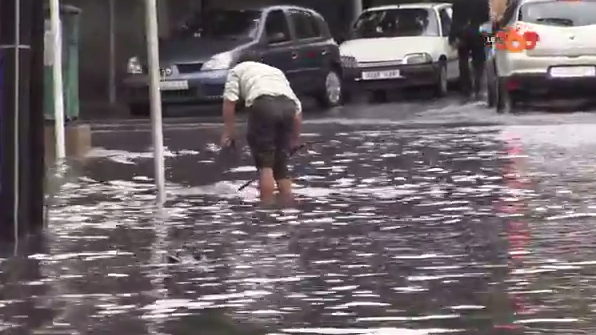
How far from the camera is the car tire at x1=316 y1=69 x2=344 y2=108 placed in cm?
2267

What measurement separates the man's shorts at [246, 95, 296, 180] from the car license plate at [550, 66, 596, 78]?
868 centimetres

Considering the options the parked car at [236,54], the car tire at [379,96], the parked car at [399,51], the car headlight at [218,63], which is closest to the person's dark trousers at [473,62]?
the parked car at [399,51]

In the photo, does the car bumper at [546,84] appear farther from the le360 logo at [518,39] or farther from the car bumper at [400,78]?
the car bumper at [400,78]

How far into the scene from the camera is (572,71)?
19.2 m

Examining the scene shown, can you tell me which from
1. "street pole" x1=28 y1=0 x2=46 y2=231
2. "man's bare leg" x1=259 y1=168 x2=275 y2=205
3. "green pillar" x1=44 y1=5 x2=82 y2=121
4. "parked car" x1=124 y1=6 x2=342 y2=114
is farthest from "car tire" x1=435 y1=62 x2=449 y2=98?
"street pole" x1=28 y1=0 x2=46 y2=231

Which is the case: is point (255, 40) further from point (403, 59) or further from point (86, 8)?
point (86, 8)

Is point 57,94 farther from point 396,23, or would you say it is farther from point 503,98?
point 396,23

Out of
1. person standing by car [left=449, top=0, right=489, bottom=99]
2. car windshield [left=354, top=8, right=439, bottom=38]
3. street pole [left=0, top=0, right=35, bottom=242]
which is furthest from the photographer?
car windshield [left=354, top=8, right=439, bottom=38]

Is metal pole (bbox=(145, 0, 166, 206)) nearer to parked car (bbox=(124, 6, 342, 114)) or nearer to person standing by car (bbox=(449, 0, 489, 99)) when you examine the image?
parked car (bbox=(124, 6, 342, 114))

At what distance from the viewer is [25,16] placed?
867 cm

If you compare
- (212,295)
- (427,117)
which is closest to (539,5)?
(427,117)

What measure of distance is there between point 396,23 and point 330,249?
16.6m

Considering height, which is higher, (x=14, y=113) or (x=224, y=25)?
(x=224, y=25)

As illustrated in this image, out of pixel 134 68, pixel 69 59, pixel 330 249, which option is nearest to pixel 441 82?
pixel 134 68
